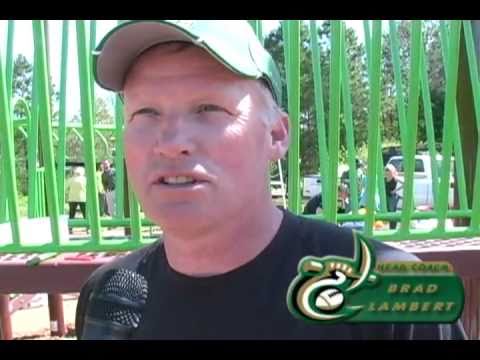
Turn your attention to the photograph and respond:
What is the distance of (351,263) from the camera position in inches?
46.0

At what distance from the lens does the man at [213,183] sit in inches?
42.6

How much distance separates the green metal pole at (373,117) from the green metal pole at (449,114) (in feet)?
0.92

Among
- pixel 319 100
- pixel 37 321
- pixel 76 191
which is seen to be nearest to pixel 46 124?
pixel 319 100

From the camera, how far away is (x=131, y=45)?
1.18 meters

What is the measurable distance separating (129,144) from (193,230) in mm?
185

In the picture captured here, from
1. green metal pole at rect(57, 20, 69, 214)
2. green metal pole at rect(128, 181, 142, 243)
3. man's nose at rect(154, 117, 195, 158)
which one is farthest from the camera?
green metal pole at rect(57, 20, 69, 214)

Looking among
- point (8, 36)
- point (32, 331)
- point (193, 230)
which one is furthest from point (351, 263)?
point (32, 331)

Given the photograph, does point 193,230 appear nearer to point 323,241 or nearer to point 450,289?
point 323,241

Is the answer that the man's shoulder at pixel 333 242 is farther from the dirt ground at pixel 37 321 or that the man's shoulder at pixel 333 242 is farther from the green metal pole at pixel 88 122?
the dirt ground at pixel 37 321

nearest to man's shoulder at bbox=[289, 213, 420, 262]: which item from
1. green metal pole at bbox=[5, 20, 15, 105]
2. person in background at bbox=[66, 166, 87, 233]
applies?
green metal pole at bbox=[5, 20, 15, 105]

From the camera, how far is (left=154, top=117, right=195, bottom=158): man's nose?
106cm

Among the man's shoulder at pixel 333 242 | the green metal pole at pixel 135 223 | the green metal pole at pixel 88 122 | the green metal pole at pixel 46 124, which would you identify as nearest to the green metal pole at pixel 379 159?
the green metal pole at pixel 135 223

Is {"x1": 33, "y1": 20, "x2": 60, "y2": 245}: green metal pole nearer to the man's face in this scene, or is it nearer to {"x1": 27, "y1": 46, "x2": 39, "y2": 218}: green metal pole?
{"x1": 27, "y1": 46, "x2": 39, "y2": 218}: green metal pole
